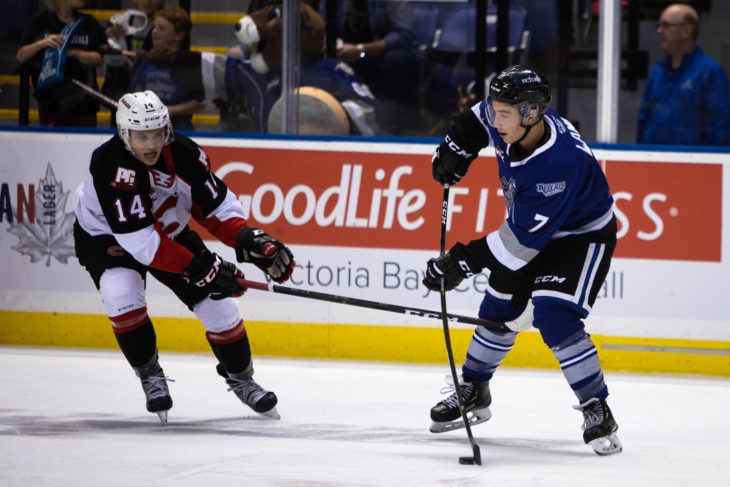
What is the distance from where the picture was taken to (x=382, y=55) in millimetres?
5777

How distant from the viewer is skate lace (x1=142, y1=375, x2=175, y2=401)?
14.3ft

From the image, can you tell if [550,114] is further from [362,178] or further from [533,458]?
[362,178]

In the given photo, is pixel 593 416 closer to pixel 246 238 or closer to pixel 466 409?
pixel 466 409

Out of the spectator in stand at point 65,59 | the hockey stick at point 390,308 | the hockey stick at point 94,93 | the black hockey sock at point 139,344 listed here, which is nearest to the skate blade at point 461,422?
the hockey stick at point 390,308

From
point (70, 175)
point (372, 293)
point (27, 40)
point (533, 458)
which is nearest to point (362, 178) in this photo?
point (372, 293)

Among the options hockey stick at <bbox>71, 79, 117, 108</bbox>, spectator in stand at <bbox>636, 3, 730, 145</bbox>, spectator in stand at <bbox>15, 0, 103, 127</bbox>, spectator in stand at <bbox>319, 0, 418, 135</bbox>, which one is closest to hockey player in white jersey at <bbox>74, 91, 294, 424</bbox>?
spectator in stand at <bbox>319, 0, 418, 135</bbox>

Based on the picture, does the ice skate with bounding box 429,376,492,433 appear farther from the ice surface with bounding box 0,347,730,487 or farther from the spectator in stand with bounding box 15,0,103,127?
the spectator in stand with bounding box 15,0,103,127

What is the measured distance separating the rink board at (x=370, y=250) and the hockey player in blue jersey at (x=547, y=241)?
1462 mm

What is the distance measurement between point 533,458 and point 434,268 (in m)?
0.61

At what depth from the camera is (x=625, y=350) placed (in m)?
5.47

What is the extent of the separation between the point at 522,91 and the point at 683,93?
1889mm

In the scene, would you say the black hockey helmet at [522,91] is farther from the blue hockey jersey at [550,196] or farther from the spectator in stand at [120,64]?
the spectator in stand at [120,64]

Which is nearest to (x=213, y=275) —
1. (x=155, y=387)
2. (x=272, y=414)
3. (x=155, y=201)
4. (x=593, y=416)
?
(x=155, y=201)

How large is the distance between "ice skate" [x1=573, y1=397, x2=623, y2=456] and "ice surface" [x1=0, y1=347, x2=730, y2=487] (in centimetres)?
5
